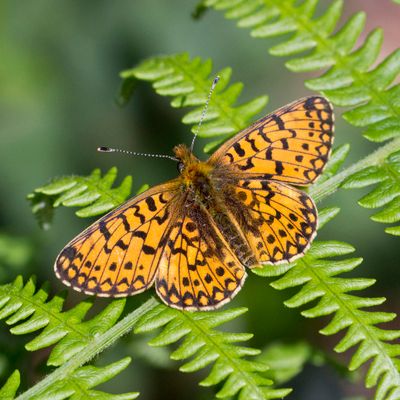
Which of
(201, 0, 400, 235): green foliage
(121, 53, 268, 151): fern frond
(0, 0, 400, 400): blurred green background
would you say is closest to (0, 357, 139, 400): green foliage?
(121, 53, 268, 151): fern frond

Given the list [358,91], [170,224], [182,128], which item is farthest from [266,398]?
[182,128]

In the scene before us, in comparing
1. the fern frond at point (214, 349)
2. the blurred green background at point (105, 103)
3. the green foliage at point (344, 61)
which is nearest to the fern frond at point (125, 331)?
the fern frond at point (214, 349)

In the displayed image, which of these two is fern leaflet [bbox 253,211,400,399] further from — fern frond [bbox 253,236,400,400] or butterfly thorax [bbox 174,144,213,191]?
butterfly thorax [bbox 174,144,213,191]

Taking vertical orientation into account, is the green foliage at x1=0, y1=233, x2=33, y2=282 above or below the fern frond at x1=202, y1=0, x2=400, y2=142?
above

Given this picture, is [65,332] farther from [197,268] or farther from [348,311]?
[348,311]

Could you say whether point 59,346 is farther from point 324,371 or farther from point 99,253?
point 324,371

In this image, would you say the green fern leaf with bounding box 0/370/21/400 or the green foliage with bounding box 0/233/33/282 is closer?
the green fern leaf with bounding box 0/370/21/400

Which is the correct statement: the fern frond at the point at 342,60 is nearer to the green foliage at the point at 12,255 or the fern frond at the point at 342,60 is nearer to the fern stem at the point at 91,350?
the fern stem at the point at 91,350
